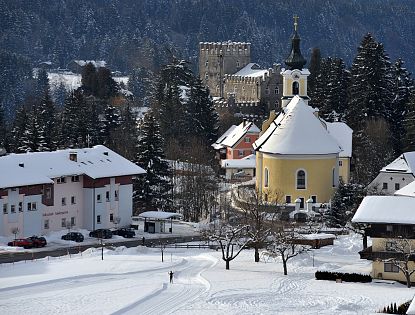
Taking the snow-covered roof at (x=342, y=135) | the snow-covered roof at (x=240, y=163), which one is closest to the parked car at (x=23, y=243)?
the snow-covered roof at (x=342, y=135)

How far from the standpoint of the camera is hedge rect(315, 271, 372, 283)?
49.7 m

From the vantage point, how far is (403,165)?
244 feet

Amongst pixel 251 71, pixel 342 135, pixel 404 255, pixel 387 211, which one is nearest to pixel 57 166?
pixel 387 211

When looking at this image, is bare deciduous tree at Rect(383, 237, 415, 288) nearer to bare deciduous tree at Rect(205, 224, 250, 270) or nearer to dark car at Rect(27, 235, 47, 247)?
bare deciduous tree at Rect(205, 224, 250, 270)

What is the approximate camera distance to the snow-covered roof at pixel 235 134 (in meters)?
92.2

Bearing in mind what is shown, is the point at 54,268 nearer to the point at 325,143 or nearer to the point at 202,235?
the point at 202,235

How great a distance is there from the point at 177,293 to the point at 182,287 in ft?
4.14

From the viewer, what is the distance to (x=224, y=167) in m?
87.6

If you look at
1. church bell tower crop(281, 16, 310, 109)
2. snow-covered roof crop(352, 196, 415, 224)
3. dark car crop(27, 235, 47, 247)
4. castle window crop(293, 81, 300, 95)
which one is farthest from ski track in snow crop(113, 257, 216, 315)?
castle window crop(293, 81, 300, 95)

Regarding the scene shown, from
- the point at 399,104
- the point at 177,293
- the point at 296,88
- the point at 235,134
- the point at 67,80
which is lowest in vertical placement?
the point at 177,293

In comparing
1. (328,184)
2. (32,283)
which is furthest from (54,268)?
(328,184)

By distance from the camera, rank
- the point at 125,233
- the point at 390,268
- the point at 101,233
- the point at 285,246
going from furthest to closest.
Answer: the point at 125,233 < the point at 101,233 < the point at 285,246 < the point at 390,268

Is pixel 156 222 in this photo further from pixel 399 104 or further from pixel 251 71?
pixel 251 71

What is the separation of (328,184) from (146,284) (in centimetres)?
2624
